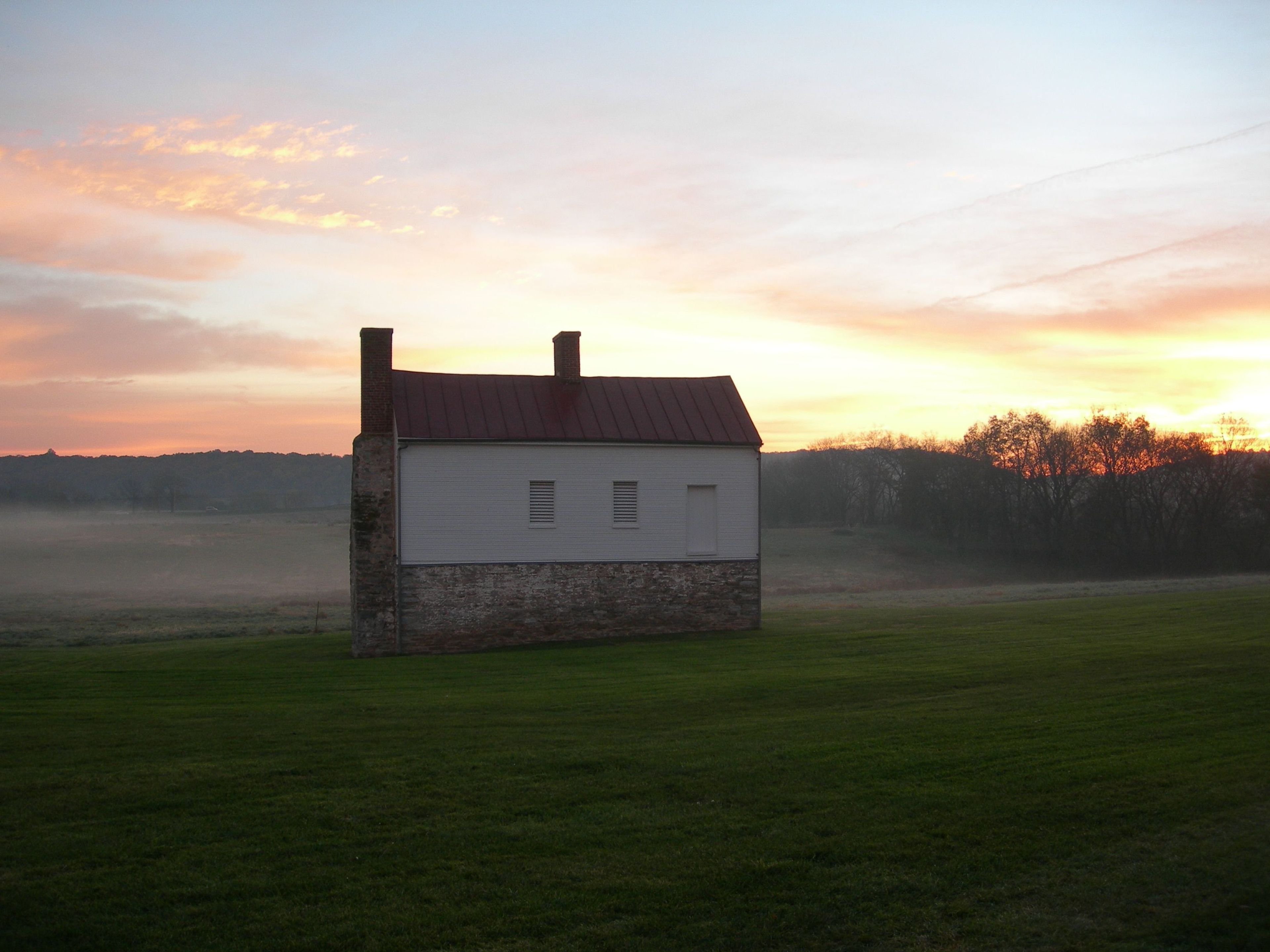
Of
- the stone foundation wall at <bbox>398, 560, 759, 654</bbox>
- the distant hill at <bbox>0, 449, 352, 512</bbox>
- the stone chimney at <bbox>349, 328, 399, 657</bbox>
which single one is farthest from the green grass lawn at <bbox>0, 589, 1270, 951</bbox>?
the distant hill at <bbox>0, 449, 352, 512</bbox>

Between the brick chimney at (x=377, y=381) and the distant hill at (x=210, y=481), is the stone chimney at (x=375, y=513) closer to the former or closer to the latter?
the brick chimney at (x=377, y=381)

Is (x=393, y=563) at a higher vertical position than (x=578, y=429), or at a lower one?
lower

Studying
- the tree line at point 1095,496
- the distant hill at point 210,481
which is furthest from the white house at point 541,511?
the distant hill at point 210,481

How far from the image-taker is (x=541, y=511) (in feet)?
88.2

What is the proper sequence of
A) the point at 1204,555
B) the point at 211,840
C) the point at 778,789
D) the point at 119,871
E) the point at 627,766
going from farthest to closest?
the point at 1204,555 < the point at 627,766 < the point at 778,789 < the point at 211,840 < the point at 119,871

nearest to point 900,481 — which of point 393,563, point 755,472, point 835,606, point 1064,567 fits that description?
point 1064,567

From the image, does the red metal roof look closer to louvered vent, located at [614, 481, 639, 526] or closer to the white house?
the white house

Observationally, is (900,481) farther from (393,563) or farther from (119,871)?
(119,871)

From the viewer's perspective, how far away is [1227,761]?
33.7 ft

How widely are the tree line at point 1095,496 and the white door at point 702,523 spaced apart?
2065 inches

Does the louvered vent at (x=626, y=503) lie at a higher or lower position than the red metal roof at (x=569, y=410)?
lower

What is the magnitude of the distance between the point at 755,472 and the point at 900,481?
229ft

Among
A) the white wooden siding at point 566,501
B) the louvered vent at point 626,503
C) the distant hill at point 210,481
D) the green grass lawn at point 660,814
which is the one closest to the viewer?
the green grass lawn at point 660,814

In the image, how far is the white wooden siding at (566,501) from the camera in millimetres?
26062
